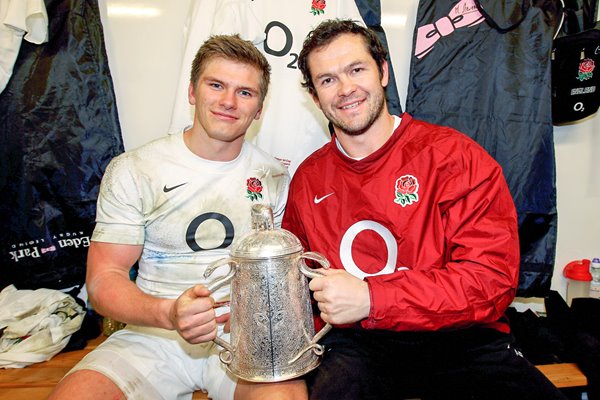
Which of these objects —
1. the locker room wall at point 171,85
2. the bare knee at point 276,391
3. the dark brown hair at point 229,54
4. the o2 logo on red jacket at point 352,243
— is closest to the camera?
the bare knee at point 276,391

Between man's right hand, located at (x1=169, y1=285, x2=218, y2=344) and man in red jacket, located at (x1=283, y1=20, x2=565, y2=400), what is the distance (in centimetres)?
21

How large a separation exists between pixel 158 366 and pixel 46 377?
0.48 m

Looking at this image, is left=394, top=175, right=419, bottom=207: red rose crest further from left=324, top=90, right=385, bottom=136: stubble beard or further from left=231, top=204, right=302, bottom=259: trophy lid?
left=231, top=204, right=302, bottom=259: trophy lid

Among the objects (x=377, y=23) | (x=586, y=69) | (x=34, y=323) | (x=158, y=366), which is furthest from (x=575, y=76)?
(x=34, y=323)

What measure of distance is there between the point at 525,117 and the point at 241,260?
1.38 meters

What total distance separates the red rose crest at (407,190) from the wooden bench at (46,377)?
0.75 m

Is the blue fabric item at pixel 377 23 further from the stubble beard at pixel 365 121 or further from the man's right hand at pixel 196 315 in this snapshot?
the man's right hand at pixel 196 315

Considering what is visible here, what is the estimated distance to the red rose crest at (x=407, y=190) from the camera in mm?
1135

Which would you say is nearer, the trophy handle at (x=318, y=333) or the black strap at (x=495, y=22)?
the trophy handle at (x=318, y=333)

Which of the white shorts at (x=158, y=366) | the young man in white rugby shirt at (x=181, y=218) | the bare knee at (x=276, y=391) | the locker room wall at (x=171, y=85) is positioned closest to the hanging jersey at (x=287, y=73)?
the locker room wall at (x=171, y=85)

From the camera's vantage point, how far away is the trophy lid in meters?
0.85

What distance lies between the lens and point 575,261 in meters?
1.93

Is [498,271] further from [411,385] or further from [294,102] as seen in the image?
[294,102]

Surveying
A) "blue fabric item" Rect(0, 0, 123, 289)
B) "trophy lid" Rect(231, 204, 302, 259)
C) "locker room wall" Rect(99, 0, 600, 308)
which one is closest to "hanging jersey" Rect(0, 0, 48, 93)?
"blue fabric item" Rect(0, 0, 123, 289)
